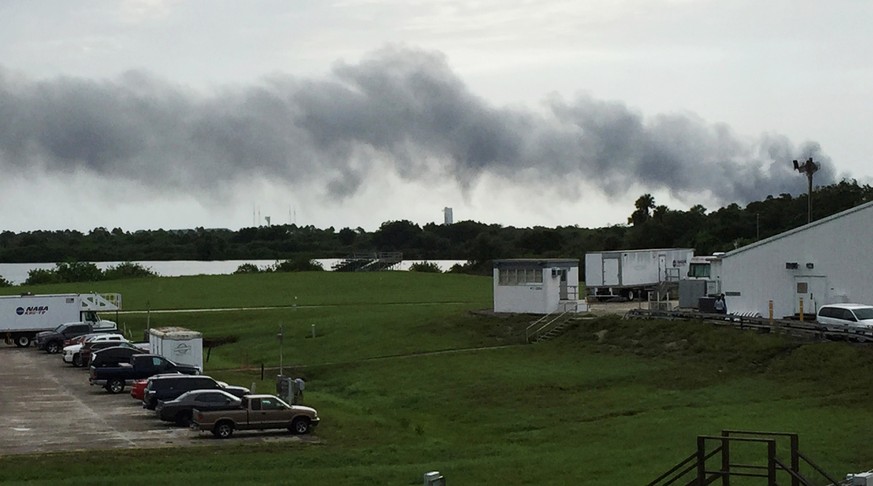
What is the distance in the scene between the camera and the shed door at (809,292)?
182ft

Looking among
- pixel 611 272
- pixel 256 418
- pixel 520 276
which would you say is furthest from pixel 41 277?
pixel 256 418

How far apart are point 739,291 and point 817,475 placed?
3214 centimetres

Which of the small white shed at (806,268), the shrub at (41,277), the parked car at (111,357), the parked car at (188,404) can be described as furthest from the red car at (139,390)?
the shrub at (41,277)

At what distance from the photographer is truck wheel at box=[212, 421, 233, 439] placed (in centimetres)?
3772

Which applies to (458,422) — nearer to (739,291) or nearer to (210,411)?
(210,411)

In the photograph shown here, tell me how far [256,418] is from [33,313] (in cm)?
4084

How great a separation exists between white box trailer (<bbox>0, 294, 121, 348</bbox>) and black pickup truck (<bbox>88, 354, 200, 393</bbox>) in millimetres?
25350

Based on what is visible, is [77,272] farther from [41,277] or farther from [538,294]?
[538,294]

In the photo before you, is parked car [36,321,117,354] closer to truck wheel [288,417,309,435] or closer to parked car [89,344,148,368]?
parked car [89,344,148,368]

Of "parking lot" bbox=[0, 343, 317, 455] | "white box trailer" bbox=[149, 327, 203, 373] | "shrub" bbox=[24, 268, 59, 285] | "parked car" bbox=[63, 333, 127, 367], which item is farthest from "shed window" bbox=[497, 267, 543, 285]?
"shrub" bbox=[24, 268, 59, 285]

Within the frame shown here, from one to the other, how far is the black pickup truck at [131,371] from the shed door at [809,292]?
29.4 m

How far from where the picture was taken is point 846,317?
4944cm

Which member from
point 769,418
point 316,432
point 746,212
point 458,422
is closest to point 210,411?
point 316,432

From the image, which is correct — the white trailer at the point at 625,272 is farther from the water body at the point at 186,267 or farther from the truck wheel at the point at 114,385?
the water body at the point at 186,267
